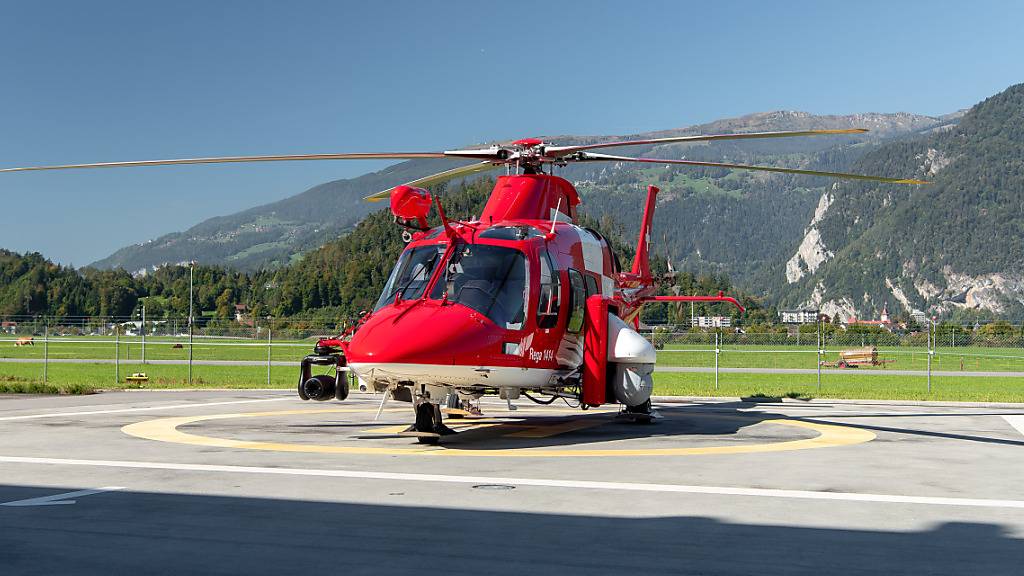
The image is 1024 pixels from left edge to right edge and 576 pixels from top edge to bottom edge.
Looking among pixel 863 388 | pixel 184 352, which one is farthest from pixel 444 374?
pixel 184 352

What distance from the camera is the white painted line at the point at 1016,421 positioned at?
17.0 m

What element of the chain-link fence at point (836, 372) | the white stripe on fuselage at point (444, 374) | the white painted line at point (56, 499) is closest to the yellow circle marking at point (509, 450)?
the white stripe on fuselage at point (444, 374)

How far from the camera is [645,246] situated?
71.8ft

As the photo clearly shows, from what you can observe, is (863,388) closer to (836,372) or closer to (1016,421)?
(836,372)

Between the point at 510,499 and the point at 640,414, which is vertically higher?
the point at 510,499

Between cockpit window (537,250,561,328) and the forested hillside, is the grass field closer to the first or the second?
cockpit window (537,250,561,328)

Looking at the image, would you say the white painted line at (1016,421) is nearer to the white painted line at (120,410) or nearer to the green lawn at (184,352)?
the white painted line at (120,410)

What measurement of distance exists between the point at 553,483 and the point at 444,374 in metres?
2.96

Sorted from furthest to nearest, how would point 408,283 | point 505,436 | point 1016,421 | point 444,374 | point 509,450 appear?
point 1016,421 < point 505,436 < point 408,283 < point 509,450 < point 444,374

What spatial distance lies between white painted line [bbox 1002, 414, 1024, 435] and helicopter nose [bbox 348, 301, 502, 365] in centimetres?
931

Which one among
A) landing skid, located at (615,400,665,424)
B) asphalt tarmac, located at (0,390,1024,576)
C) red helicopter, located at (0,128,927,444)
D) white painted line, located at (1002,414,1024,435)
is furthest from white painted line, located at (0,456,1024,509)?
white painted line, located at (1002,414,1024,435)

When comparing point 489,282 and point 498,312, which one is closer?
point 498,312

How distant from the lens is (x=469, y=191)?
516 ft

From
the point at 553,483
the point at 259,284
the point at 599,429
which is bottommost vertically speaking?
the point at 599,429
